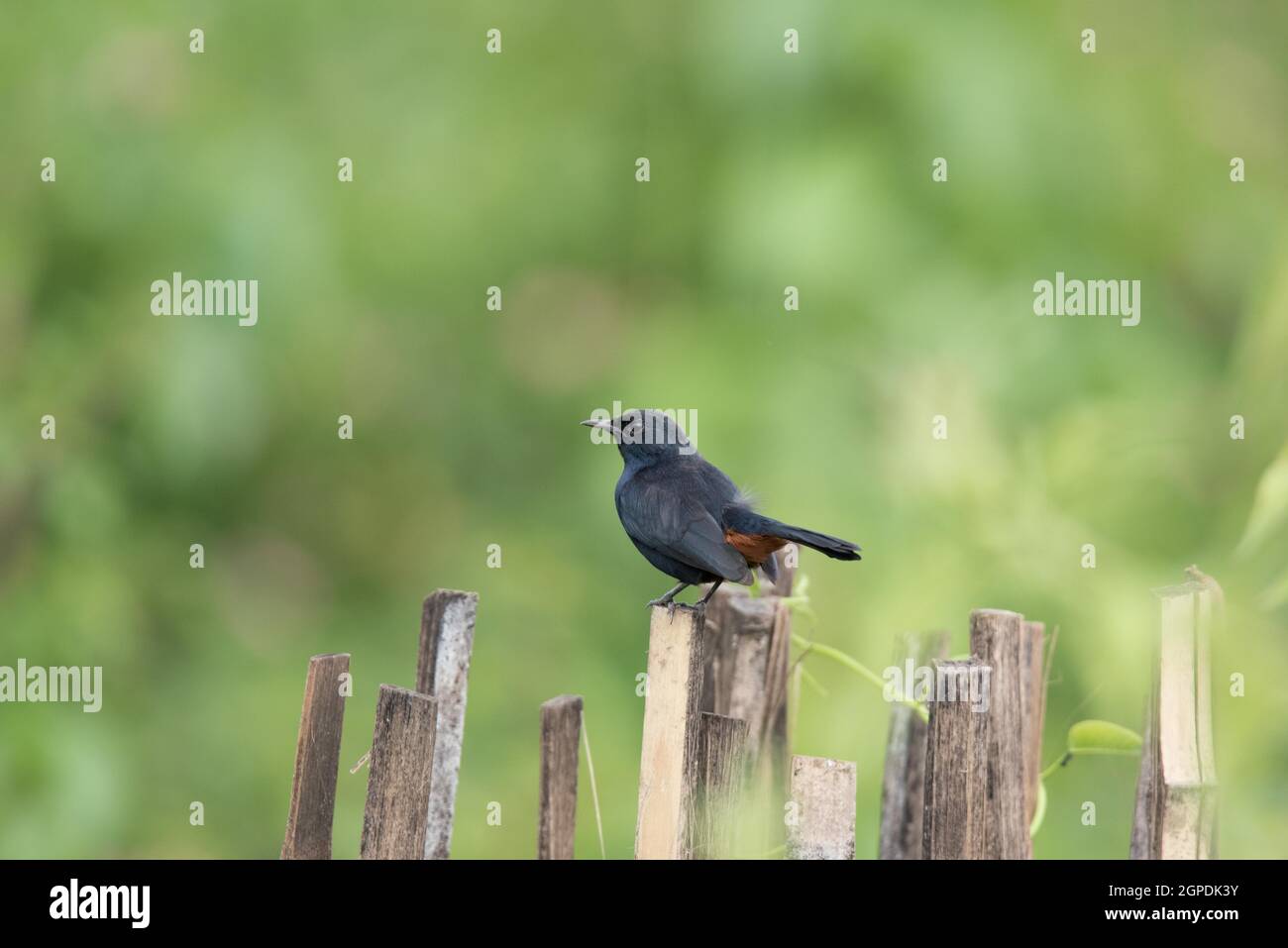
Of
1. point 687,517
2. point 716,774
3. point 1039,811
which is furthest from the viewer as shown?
point 687,517

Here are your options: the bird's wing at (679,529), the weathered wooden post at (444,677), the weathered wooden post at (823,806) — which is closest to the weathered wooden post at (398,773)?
the weathered wooden post at (444,677)

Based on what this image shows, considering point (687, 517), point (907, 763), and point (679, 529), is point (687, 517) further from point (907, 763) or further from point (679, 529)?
point (907, 763)

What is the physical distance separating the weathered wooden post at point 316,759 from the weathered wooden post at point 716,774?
555 mm

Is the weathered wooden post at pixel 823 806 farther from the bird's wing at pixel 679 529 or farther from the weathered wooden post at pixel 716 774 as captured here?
the bird's wing at pixel 679 529

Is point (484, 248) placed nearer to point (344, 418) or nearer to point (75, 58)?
point (344, 418)

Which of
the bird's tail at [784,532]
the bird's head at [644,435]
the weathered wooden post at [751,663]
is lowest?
the weathered wooden post at [751,663]

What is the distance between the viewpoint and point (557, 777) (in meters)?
2.32

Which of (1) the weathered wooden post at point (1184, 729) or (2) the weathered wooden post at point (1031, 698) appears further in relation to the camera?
(2) the weathered wooden post at point (1031, 698)

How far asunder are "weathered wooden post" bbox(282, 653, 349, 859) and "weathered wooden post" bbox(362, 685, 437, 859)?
102 mm

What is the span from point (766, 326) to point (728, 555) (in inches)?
112

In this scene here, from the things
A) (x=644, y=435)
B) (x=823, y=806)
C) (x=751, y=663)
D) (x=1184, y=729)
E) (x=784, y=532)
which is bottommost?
(x=823, y=806)

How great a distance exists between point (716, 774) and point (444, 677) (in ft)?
1.48

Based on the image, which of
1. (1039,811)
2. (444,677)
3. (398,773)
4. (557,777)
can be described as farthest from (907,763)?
(398,773)

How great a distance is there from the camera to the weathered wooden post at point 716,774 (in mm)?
2262
